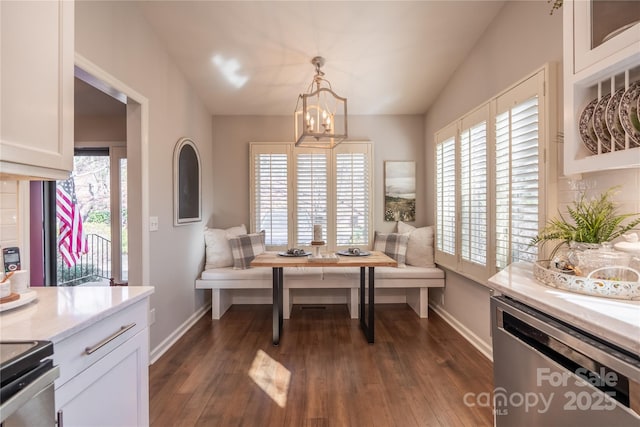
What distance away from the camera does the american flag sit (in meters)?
4.02

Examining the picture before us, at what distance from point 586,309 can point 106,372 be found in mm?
1671

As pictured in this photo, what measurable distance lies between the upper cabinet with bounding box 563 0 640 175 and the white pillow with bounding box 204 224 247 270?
3.33 metres

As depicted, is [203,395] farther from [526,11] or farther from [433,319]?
[526,11]

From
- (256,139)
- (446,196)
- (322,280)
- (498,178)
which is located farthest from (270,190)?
(498,178)

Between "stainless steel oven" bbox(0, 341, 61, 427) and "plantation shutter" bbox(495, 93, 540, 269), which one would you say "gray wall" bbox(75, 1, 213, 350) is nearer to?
"stainless steel oven" bbox(0, 341, 61, 427)

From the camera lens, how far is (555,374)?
0.97 meters

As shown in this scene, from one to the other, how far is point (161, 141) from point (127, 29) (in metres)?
0.85

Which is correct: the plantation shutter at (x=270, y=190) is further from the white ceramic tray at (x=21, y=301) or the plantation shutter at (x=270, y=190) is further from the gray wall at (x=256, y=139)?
the white ceramic tray at (x=21, y=301)

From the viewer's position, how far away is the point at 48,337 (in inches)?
34.1

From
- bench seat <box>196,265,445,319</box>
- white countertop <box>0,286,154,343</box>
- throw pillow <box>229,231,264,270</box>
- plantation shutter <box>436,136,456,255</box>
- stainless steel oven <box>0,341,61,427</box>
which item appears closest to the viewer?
stainless steel oven <box>0,341,61,427</box>

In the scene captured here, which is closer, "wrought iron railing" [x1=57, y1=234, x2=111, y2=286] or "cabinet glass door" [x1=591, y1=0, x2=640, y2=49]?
"cabinet glass door" [x1=591, y1=0, x2=640, y2=49]

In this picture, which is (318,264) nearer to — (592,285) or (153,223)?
(153,223)

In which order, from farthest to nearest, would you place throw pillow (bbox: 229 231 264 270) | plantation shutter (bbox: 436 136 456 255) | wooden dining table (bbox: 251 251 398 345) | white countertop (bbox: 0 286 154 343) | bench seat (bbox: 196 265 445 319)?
throw pillow (bbox: 229 231 264 270) → bench seat (bbox: 196 265 445 319) → plantation shutter (bbox: 436 136 456 255) → wooden dining table (bbox: 251 251 398 345) → white countertop (bbox: 0 286 154 343)

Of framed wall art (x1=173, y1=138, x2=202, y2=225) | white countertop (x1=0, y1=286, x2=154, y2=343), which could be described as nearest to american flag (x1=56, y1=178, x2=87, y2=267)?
framed wall art (x1=173, y1=138, x2=202, y2=225)
